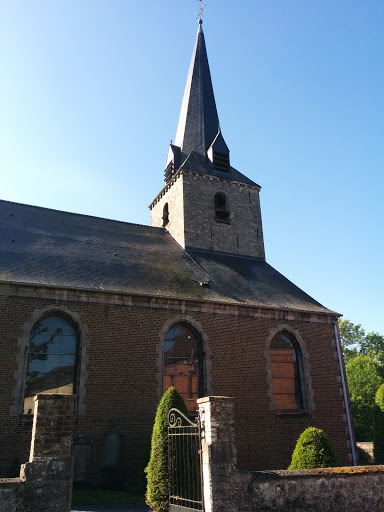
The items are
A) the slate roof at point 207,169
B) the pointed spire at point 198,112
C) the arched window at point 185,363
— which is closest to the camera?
the arched window at point 185,363

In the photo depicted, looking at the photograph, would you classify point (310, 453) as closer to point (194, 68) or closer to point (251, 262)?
point (251, 262)

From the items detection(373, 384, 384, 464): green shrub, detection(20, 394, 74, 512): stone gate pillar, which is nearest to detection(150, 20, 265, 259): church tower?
detection(373, 384, 384, 464): green shrub

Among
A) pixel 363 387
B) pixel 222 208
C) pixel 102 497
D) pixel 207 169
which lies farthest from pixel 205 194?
pixel 363 387

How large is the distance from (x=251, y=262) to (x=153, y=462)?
38.9 ft

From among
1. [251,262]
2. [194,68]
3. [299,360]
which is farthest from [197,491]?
[194,68]

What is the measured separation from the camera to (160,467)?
9.05 metres

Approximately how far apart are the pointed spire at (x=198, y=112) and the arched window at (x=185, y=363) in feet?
36.9

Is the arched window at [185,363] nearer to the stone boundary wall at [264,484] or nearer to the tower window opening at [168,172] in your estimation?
the stone boundary wall at [264,484]

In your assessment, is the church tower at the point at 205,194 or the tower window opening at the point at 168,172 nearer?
the church tower at the point at 205,194

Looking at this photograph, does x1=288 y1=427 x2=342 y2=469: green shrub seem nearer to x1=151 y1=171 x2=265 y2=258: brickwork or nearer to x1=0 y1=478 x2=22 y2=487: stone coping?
x1=0 y1=478 x2=22 y2=487: stone coping

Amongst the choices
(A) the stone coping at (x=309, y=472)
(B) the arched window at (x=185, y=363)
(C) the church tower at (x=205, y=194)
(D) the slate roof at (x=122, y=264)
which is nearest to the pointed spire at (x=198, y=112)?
(C) the church tower at (x=205, y=194)

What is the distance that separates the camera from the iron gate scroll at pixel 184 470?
22.9 ft

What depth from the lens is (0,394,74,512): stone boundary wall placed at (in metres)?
5.61

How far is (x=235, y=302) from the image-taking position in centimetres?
1517
